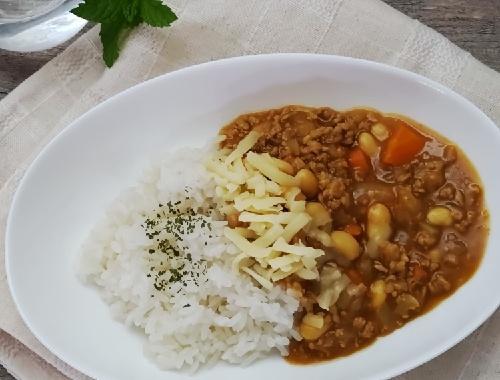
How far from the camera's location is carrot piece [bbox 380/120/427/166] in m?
3.61

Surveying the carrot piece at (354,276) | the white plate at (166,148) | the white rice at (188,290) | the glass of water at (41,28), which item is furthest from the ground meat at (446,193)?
the glass of water at (41,28)

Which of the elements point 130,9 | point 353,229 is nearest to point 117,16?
point 130,9

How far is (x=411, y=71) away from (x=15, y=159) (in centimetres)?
194

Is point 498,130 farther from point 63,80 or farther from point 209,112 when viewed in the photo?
point 63,80

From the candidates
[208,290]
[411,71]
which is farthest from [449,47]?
[208,290]

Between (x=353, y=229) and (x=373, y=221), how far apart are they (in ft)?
0.32

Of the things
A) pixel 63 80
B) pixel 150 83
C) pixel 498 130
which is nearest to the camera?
pixel 498 130

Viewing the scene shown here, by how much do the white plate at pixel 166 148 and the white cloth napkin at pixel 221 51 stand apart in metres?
0.28

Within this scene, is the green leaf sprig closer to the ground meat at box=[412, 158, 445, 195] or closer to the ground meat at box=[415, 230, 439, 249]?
the ground meat at box=[412, 158, 445, 195]

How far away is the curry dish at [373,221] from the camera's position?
3.40 m

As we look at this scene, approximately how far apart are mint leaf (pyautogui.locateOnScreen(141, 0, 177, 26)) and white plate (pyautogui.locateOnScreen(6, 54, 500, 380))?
32cm

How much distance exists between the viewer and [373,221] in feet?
11.3

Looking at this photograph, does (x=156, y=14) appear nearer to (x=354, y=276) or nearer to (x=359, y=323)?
(x=354, y=276)

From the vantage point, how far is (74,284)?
3.69m
